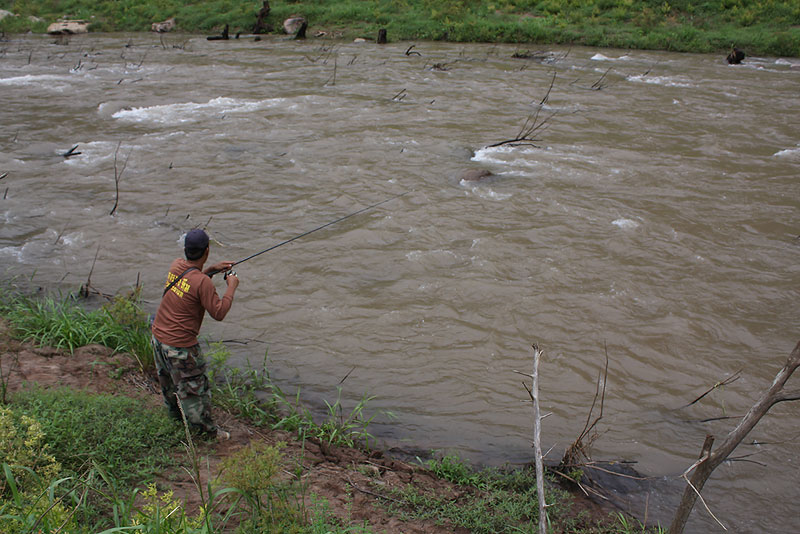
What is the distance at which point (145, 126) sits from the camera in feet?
41.5

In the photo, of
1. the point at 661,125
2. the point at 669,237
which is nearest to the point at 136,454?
the point at 669,237

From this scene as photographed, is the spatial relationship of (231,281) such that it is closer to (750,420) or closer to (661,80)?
(750,420)

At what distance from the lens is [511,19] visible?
2656 centimetres

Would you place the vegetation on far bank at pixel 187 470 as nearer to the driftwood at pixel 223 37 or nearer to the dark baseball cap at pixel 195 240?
the dark baseball cap at pixel 195 240

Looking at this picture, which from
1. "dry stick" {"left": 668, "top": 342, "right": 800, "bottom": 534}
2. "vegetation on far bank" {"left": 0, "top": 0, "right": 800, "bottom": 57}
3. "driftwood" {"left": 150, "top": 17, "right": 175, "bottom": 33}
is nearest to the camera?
"dry stick" {"left": 668, "top": 342, "right": 800, "bottom": 534}

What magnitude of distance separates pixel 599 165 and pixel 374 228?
15.0ft

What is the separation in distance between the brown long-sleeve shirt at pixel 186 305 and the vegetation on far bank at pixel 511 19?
78.5 feet

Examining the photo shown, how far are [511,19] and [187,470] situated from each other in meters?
26.7

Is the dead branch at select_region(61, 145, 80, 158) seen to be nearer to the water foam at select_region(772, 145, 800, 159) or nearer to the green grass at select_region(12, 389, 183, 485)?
the green grass at select_region(12, 389, 183, 485)

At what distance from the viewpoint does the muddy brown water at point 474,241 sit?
16.6 feet

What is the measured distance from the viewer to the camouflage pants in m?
4.07

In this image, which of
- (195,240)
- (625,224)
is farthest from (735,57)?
(195,240)

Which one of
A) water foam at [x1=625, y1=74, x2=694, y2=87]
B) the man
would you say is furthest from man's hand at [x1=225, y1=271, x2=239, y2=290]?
water foam at [x1=625, y1=74, x2=694, y2=87]

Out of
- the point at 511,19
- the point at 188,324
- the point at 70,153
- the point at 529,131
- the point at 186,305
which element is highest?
the point at 511,19
